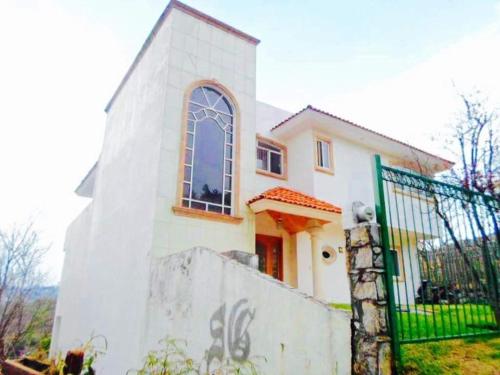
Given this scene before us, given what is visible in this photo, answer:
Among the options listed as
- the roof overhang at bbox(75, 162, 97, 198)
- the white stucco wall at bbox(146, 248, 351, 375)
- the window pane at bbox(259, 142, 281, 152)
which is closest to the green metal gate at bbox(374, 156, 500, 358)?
the white stucco wall at bbox(146, 248, 351, 375)

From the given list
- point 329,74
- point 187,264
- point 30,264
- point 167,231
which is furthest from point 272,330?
point 30,264

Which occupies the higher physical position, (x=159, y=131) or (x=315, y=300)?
(x=159, y=131)

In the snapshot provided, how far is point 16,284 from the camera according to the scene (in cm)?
1852

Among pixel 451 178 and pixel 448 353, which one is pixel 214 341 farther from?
pixel 451 178

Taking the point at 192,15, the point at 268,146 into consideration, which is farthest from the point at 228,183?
the point at 192,15

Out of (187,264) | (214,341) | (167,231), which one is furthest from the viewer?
(167,231)

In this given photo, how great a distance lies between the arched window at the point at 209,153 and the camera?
27.5ft

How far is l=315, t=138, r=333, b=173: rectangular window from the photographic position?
12188 millimetres

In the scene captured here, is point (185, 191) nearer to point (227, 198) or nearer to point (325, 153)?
point (227, 198)

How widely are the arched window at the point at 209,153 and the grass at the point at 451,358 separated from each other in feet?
17.6

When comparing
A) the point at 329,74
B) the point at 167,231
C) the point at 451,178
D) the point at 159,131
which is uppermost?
the point at 329,74

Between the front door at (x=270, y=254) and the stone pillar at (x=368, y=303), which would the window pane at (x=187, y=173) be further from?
the stone pillar at (x=368, y=303)

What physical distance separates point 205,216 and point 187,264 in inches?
114

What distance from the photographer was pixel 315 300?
4.40 metres
